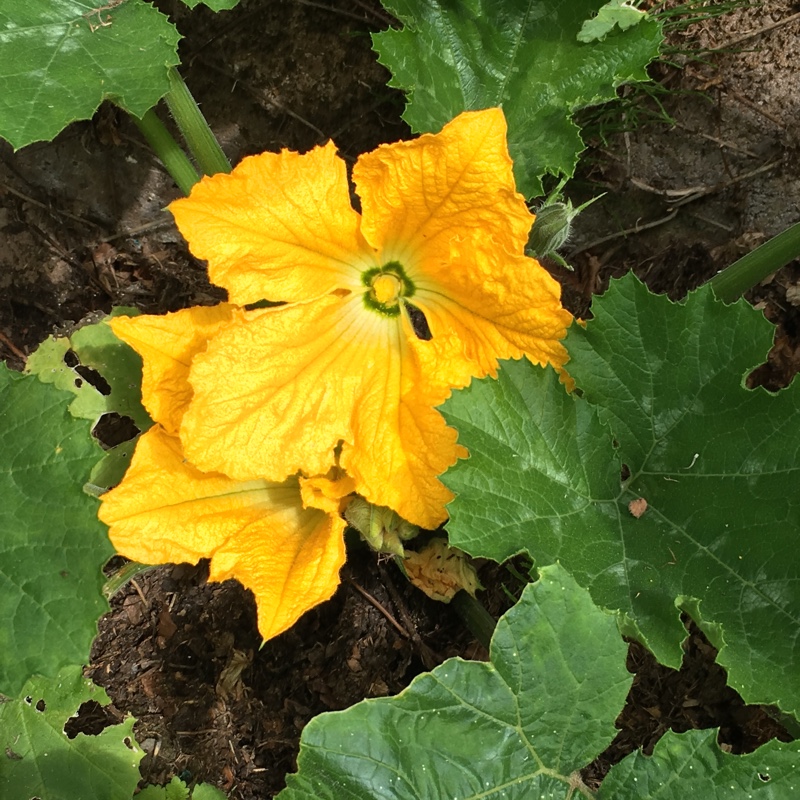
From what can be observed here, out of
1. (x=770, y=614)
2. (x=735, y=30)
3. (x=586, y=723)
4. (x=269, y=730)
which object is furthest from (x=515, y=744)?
(x=735, y=30)

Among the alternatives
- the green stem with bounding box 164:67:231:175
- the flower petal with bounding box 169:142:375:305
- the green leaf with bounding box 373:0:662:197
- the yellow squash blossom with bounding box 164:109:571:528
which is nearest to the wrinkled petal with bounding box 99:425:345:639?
the yellow squash blossom with bounding box 164:109:571:528

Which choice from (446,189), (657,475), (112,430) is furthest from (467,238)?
(112,430)

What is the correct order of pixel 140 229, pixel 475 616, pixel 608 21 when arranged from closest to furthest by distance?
1. pixel 608 21
2. pixel 475 616
3. pixel 140 229

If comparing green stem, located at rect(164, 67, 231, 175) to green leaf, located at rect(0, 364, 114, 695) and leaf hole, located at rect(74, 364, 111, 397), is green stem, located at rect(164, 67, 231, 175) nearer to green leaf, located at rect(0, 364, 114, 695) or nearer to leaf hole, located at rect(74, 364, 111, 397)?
leaf hole, located at rect(74, 364, 111, 397)

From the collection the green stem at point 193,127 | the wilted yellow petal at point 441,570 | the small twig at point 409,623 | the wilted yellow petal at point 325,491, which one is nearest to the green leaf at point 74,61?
the green stem at point 193,127

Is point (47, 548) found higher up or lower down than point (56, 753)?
higher up

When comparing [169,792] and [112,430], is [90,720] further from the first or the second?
[112,430]

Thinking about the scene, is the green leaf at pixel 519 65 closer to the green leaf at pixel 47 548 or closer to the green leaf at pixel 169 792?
the green leaf at pixel 47 548
